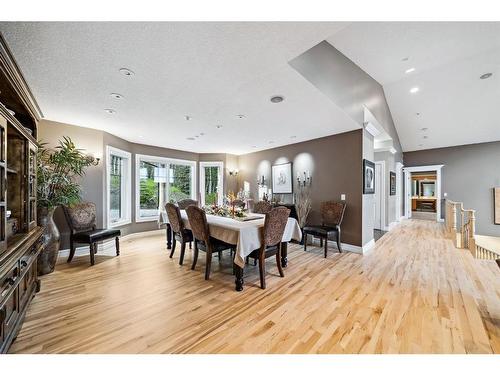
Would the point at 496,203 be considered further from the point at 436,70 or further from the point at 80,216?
the point at 80,216

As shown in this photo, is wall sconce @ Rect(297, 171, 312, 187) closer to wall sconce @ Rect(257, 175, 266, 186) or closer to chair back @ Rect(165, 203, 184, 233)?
wall sconce @ Rect(257, 175, 266, 186)

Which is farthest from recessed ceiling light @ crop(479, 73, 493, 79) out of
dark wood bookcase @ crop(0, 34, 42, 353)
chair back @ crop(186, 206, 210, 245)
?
dark wood bookcase @ crop(0, 34, 42, 353)

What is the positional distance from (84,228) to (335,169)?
16.3 ft

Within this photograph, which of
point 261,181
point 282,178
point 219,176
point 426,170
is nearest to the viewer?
point 282,178

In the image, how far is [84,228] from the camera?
3.54 m

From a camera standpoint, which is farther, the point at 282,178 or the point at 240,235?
the point at 282,178

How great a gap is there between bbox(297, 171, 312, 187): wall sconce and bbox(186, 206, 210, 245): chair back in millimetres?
3011

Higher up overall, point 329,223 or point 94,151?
point 94,151

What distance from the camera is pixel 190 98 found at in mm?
2717

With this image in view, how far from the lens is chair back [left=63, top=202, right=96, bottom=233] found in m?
3.34

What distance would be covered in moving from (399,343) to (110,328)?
239cm

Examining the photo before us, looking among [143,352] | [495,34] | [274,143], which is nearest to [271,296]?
Result: [143,352]

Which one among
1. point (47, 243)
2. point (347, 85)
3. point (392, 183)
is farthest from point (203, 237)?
point (392, 183)

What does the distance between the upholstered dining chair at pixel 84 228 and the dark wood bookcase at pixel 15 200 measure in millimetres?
939
